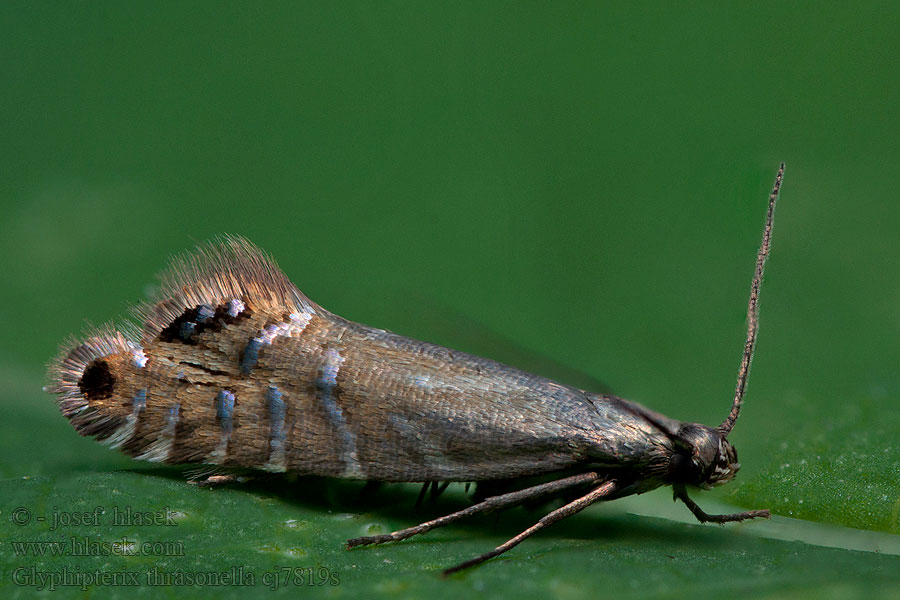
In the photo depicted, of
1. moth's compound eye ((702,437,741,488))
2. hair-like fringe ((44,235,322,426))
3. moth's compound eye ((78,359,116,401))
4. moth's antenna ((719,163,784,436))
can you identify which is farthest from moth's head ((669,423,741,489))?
moth's compound eye ((78,359,116,401))

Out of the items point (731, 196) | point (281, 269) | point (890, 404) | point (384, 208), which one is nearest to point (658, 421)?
point (890, 404)

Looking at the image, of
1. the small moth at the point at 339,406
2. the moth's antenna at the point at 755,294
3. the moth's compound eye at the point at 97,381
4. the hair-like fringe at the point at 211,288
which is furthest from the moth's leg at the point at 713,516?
the moth's compound eye at the point at 97,381

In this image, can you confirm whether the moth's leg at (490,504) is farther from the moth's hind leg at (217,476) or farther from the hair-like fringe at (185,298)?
the hair-like fringe at (185,298)

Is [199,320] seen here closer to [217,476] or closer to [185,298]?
[185,298]

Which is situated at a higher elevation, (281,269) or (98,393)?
(281,269)

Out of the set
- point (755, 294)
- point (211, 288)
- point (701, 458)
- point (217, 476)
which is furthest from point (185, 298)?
point (755, 294)

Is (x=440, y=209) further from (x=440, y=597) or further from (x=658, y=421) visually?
(x=440, y=597)

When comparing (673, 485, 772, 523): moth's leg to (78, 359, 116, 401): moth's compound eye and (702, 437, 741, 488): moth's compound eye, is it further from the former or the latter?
(78, 359, 116, 401): moth's compound eye
